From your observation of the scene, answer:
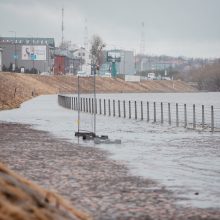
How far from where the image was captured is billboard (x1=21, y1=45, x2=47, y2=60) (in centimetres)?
15250

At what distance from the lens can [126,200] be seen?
9875 mm

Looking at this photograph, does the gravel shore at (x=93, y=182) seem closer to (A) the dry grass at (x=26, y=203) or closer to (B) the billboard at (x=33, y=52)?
(A) the dry grass at (x=26, y=203)

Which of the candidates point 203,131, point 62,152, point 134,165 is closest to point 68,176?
point 134,165

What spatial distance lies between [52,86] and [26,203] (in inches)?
4794

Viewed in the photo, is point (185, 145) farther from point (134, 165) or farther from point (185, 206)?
point (185, 206)

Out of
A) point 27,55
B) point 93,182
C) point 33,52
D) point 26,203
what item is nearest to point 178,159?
point 93,182

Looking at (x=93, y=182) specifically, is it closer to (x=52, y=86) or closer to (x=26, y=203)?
(x=26, y=203)

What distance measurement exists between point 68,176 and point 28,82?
3860 inches

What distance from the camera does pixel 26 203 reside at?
4262 mm

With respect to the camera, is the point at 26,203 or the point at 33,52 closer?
the point at 26,203

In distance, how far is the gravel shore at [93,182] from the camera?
8.95 m

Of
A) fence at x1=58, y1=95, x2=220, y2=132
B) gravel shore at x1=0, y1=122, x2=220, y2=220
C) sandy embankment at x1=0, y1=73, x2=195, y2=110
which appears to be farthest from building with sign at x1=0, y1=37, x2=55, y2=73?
gravel shore at x1=0, y1=122, x2=220, y2=220

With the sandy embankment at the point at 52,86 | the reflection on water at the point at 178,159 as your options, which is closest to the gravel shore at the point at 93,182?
the reflection on water at the point at 178,159

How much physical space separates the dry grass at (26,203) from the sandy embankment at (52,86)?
4996cm
